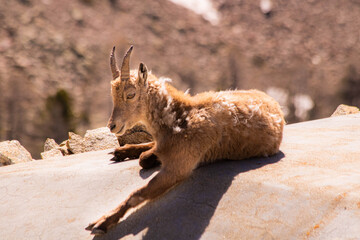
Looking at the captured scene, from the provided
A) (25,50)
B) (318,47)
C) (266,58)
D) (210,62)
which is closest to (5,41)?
(25,50)

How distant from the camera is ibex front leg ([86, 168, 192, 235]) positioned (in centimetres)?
326

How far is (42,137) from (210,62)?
2958cm

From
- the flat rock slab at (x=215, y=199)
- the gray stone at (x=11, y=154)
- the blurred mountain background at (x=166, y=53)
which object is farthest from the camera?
the blurred mountain background at (x=166, y=53)

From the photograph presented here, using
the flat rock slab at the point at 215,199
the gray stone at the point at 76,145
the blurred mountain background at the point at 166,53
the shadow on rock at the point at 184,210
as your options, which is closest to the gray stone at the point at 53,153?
the gray stone at the point at 76,145

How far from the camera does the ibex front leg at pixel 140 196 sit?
10.7 feet

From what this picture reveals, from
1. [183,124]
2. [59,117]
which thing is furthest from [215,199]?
[59,117]

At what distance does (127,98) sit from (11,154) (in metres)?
4.25

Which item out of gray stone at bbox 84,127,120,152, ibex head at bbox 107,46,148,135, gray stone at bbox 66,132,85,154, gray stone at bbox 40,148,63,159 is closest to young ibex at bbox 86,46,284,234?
ibex head at bbox 107,46,148,135

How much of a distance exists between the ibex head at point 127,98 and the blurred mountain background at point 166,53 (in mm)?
34129

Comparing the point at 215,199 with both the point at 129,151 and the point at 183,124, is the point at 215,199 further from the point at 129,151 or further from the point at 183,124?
the point at 129,151

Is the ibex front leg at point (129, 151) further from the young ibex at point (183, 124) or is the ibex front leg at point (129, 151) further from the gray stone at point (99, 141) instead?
the gray stone at point (99, 141)

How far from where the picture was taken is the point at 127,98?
375 centimetres

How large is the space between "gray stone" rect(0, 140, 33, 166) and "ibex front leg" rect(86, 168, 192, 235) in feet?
13.8

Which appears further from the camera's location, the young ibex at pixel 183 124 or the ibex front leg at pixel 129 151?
the ibex front leg at pixel 129 151
